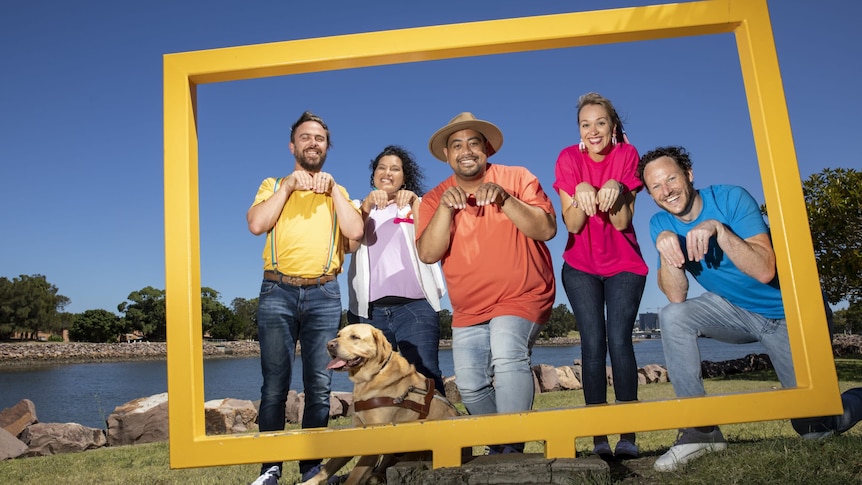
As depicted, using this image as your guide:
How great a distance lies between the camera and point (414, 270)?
469 centimetres

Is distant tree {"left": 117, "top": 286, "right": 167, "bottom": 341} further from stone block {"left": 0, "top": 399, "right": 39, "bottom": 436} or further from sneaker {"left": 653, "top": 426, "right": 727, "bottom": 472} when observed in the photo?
sneaker {"left": 653, "top": 426, "right": 727, "bottom": 472}

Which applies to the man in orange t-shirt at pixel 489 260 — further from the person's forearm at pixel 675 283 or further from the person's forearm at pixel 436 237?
the person's forearm at pixel 675 283

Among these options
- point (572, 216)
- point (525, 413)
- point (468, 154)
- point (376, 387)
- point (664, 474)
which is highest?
point (468, 154)

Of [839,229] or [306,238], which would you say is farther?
[839,229]

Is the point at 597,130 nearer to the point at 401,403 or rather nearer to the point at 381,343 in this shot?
the point at 381,343

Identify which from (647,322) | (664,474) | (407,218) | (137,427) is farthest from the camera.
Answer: (137,427)

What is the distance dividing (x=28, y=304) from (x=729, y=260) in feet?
205

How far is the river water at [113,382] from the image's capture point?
284 inches

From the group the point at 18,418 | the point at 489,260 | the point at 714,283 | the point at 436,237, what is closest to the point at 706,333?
the point at 714,283

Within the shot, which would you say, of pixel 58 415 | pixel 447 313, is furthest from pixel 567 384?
pixel 58 415

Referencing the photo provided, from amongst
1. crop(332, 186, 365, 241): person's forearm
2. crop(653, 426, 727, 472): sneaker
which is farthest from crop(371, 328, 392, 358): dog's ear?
crop(653, 426, 727, 472): sneaker

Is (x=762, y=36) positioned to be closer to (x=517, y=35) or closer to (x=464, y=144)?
(x=517, y=35)

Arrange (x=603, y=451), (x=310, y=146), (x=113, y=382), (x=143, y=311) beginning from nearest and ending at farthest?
(x=603, y=451) < (x=310, y=146) < (x=113, y=382) < (x=143, y=311)

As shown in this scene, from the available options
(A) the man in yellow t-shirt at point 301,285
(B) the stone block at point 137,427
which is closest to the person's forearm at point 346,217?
(A) the man in yellow t-shirt at point 301,285
